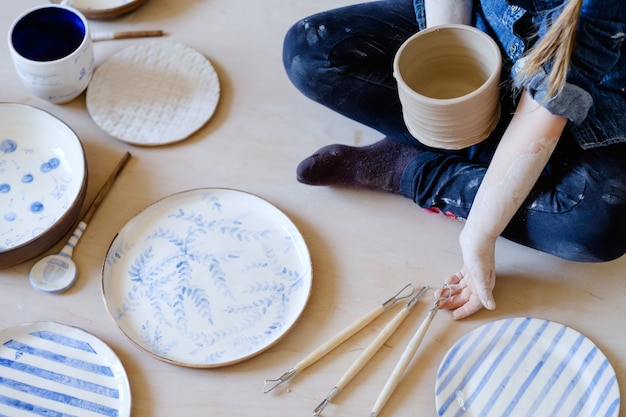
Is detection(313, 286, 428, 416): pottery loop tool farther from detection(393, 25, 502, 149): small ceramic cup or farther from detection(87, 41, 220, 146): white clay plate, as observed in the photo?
detection(87, 41, 220, 146): white clay plate

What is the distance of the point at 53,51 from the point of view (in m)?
1.33

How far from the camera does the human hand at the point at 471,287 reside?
3.65 ft

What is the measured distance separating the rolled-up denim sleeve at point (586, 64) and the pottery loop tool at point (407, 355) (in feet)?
1.04

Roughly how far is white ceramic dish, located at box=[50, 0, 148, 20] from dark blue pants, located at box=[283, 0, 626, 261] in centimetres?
35

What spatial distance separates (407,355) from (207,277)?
12.2 inches

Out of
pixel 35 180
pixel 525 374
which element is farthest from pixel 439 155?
pixel 35 180

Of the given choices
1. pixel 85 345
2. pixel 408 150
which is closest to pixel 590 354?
pixel 408 150

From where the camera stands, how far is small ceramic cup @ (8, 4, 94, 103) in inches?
50.1

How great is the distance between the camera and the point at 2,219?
47.9 inches

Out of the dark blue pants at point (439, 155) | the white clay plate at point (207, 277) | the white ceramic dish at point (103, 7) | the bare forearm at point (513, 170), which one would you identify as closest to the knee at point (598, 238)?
the dark blue pants at point (439, 155)

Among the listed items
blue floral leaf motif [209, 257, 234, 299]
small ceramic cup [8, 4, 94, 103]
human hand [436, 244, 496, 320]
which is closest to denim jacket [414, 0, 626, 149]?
human hand [436, 244, 496, 320]

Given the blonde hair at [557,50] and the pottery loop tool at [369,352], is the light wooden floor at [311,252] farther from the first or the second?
the blonde hair at [557,50]

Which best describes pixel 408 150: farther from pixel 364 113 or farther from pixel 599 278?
pixel 599 278

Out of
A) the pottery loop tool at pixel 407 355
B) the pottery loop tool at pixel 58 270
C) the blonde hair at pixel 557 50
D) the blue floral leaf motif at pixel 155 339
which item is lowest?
the pottery loop tool at pixel 407 355
